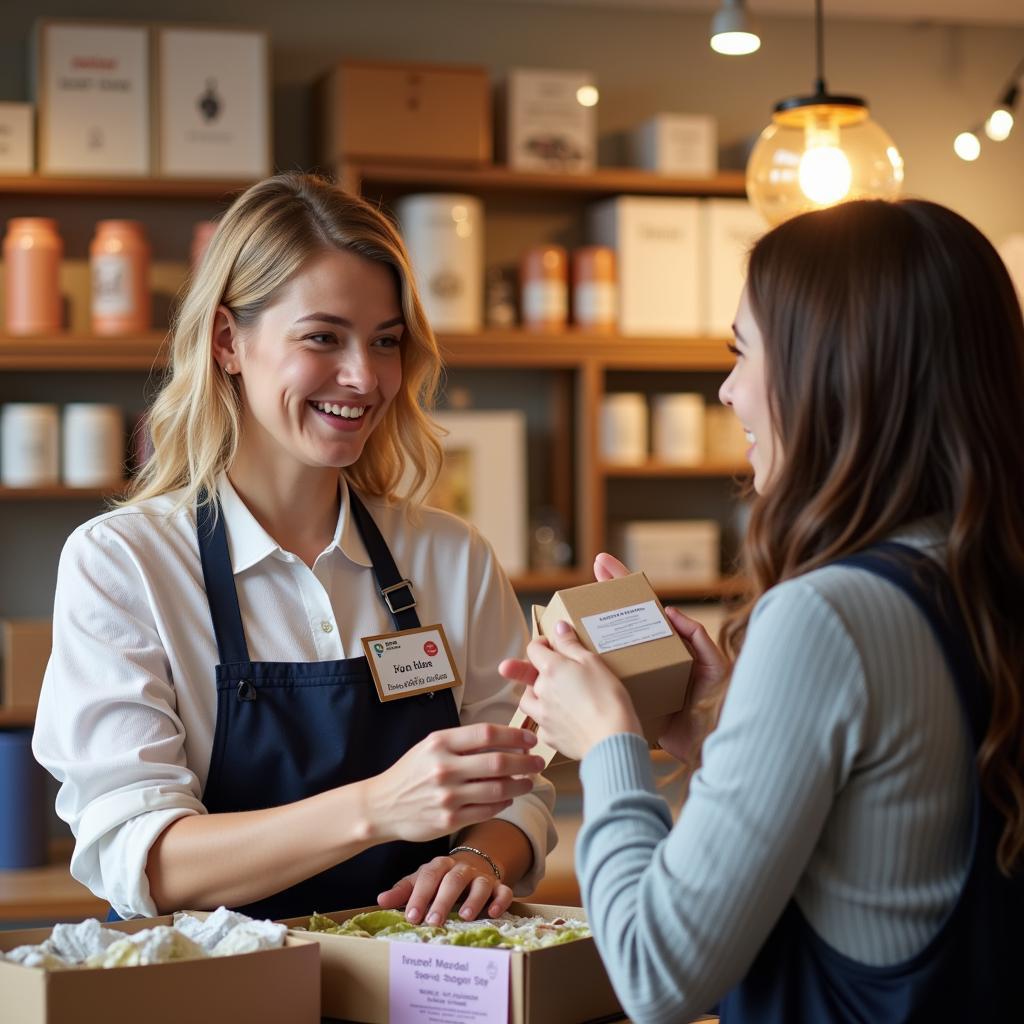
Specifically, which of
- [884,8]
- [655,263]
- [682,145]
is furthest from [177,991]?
[884,8]

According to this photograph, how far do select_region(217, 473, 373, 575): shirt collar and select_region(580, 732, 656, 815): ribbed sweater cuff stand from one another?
774 millimetres

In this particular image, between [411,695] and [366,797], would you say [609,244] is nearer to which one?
[411,695]

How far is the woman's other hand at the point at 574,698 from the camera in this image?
4.17 feet

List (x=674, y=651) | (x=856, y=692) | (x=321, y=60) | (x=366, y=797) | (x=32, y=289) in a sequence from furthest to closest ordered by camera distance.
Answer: (x=321, y=60), (x=32, y=289), (x=366, y=797), (x=674, y=651), (x=856, y=692)

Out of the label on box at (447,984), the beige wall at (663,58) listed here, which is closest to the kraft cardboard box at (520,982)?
the label on box at (447,984)

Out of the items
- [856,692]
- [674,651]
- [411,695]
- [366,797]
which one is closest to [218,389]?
[411,695]

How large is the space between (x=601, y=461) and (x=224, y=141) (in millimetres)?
A: 1413

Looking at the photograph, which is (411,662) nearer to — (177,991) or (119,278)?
(177,991)

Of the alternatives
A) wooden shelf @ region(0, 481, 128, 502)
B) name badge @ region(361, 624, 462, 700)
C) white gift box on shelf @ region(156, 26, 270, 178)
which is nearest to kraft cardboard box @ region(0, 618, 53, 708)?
wooden shelf @ region(0, 481, 128, 502)

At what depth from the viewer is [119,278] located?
149 inches

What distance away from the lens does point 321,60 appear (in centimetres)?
417

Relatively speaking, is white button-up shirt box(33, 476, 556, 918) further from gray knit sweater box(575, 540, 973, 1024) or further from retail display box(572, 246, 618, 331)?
retail display box(572, 246, 618, 331)

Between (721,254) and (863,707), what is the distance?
3.26 metres

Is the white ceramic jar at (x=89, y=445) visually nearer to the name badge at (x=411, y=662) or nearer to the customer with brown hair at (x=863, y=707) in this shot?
the name badge at (x=411, y=662)
